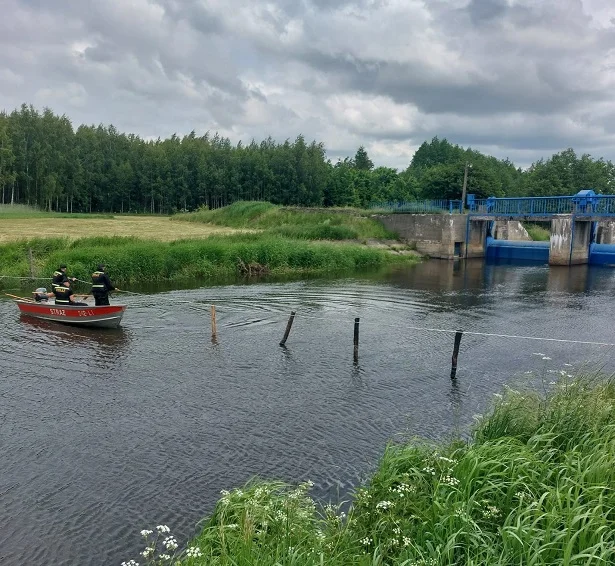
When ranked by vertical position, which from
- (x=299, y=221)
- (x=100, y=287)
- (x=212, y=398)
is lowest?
(x=212, y=398)

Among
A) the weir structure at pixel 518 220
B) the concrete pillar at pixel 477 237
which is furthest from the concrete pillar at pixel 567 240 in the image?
the concrete pillar at pixel 477 237

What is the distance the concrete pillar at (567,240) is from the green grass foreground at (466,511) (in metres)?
39.7

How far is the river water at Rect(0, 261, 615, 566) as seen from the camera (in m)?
9.62

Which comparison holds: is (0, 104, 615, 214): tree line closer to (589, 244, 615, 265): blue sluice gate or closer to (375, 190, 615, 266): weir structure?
(375, 190, 615, 266): weir structure

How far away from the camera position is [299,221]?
58.2 meters

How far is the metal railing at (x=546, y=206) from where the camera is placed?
46250 mm

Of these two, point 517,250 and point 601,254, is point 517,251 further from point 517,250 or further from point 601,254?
point 601,254

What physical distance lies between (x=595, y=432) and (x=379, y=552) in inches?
162

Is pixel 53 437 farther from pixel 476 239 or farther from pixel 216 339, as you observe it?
pixel 476 239

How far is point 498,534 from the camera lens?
640 cm

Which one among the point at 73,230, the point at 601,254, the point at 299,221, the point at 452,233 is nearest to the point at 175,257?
the point at 73,230

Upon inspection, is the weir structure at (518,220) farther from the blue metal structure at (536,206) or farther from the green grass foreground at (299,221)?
the green grass foreground at (299,221)

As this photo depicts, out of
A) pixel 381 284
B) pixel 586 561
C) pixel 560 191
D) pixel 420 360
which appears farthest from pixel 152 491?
pixel 560 191

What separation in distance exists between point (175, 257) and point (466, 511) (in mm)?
30309
